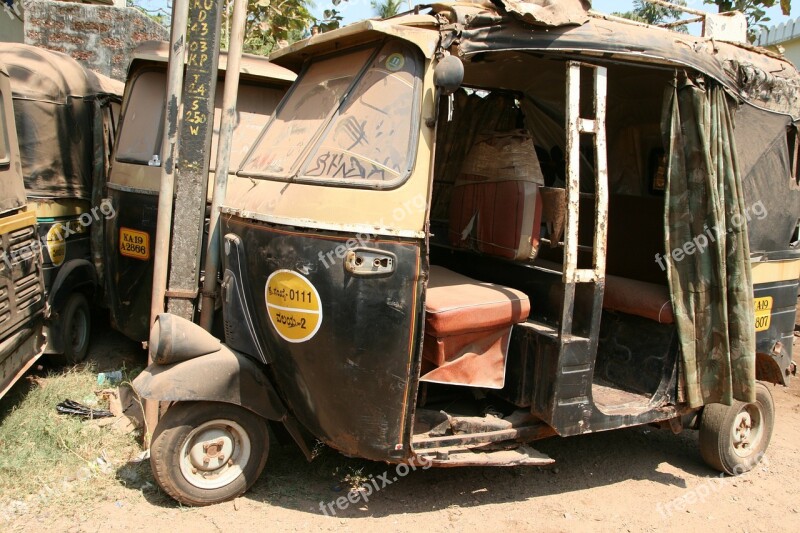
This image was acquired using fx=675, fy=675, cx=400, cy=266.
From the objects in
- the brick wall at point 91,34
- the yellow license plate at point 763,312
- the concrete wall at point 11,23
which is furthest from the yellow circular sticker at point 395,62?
the concrete wall at point 11,23

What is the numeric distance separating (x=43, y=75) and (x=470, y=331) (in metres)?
4.69

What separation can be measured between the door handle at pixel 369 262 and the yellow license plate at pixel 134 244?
9.53 feet

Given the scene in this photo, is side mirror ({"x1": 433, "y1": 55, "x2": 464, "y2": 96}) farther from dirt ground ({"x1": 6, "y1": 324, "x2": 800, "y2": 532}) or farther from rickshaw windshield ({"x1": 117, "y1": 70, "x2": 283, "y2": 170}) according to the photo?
rickshaw windshield ({"x1": 117, "y1": 70, "x2": 283, "y2": 170})

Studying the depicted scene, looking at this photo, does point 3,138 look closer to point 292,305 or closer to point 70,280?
point 70,280

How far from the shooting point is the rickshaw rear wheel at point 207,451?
3484mm

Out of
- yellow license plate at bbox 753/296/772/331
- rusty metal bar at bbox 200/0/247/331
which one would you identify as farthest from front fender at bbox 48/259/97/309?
yellow license plate at bbox 753/296/772/331

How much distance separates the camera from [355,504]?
3762mm

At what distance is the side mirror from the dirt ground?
2265 millimetres

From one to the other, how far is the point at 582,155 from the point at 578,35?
2214 mm

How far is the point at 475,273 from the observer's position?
187 inches

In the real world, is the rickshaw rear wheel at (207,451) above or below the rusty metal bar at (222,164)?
below

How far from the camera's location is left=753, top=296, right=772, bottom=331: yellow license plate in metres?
4.50

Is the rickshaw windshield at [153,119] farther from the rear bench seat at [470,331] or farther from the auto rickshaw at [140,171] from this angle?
the rear bench seat at [470,331]

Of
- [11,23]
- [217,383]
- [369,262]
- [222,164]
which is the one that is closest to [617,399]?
[369,262]
